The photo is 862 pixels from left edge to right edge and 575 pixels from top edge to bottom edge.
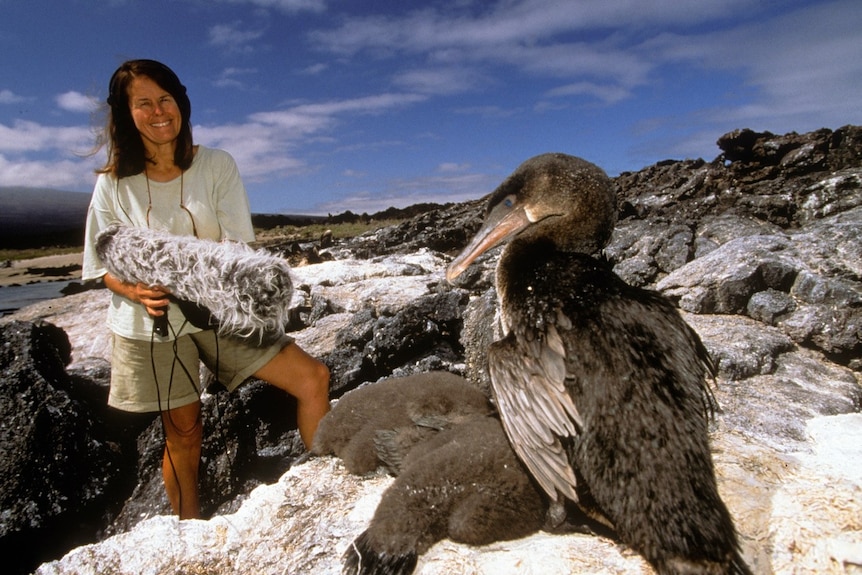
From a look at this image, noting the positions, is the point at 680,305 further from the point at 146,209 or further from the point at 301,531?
the point at 146,209

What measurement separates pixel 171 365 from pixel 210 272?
0.90m

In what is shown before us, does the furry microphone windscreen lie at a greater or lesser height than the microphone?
greater

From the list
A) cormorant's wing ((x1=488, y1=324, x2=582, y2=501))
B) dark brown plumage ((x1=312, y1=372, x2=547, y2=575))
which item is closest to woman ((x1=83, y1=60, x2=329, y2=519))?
dark brown plumage ((x1=312, y1=372, x2=547, y2=575))

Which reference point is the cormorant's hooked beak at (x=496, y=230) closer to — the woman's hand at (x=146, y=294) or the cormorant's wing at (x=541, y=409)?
the cormorant's wing at (x=541, y=409)

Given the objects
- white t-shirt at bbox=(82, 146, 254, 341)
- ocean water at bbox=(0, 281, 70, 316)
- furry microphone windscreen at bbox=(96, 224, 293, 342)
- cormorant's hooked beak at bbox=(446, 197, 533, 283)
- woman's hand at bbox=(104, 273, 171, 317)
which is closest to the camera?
cormorant's hooked beak at bbox=(446, 197, 533, 283)

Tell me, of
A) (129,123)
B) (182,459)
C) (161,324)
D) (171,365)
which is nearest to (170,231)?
(161,324)

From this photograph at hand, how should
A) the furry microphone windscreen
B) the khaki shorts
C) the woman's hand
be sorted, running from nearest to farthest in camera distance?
the furry microphone windscreen < the woman's hand < the khaki shorts

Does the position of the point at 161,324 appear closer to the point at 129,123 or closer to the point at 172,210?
the point at 172,210

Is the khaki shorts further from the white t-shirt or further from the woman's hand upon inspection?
the woman's hand

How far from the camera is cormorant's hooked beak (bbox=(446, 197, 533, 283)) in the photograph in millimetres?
2383

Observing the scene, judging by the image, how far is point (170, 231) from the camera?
9.82 ft

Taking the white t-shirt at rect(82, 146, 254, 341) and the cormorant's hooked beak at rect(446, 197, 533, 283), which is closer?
the cormorant's hooked beak at rect(446, 197, 533, 283)

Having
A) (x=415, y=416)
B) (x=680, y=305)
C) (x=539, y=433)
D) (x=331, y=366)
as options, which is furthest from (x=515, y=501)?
(x=680, y=305)

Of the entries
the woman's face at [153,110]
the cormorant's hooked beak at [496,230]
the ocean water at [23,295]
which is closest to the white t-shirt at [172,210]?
the woman's face at [153,110]
